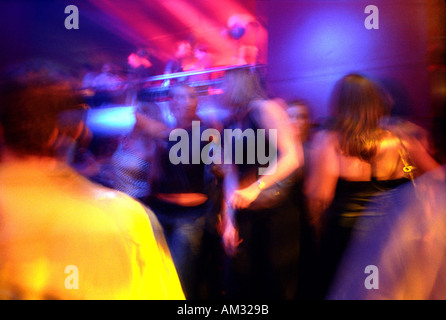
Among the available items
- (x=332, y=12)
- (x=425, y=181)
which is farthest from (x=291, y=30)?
(x=425, y=181)

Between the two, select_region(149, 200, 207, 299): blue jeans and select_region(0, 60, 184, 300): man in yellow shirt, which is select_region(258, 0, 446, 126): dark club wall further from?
select_region(0, 60, 184, 300): man in yellow shirt

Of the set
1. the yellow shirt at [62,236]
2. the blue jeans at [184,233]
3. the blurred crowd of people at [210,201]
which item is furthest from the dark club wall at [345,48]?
the yellow shirt at [62,236]

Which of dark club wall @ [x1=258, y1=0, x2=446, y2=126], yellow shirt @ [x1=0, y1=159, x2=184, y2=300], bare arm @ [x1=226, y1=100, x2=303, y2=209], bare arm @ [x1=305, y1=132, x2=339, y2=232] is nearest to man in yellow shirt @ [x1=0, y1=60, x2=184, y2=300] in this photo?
yellow shirt @ [x1=0, y1=159, x2=184, y2=300]

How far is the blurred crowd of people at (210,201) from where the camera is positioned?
1078mm

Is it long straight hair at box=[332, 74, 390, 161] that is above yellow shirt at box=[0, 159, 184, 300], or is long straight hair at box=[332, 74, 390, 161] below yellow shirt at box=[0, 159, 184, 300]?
above

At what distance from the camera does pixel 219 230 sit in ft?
6.40

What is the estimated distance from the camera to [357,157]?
167 centimetres

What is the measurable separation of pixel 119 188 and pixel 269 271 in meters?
0.96

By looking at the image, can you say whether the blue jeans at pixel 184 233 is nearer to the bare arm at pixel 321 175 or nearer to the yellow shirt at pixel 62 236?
the bare arm at pixel 321 175

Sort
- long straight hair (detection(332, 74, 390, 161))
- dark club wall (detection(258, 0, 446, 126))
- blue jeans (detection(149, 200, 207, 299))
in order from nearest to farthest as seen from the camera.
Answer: long straight hair (detection(332, 74, 390, 161)), blue jeans (detection(149, 200, 207, 299)), dark club wall (detection(258, 0, 446, 126))

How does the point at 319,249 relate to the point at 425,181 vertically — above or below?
below

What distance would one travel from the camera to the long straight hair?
65.1 inches
